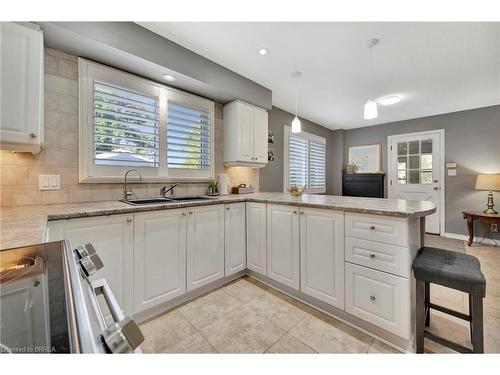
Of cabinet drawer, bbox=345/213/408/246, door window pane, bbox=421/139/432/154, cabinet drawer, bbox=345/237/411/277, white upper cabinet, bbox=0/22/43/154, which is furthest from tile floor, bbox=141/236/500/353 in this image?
door window pane, bbox=421/139/432/154

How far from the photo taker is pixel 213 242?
2.12m

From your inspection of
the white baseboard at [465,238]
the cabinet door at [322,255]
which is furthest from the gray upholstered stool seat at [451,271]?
the white baseboard at [465,238]

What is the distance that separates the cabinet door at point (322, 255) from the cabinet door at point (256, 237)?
18.0 inches

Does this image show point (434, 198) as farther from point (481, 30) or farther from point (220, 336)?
point (220, 336)

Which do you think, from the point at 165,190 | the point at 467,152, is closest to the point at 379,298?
the point at 165,190

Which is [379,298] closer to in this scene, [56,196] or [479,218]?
[56,196]

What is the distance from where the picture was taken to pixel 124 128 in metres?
2.02

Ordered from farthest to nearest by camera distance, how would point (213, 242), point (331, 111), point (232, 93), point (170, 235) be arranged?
point (331, 111)
point (232, 93)
point (213, 242)
point (170, 235)

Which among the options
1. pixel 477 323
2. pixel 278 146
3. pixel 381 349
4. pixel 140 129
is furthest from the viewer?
pixel 278 146

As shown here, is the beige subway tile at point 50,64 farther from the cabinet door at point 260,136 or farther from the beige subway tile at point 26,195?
the cabinet door at point 260,136

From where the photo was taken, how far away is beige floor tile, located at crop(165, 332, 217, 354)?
141cm

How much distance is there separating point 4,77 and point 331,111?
419 centimetres

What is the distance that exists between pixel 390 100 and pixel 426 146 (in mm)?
1750
